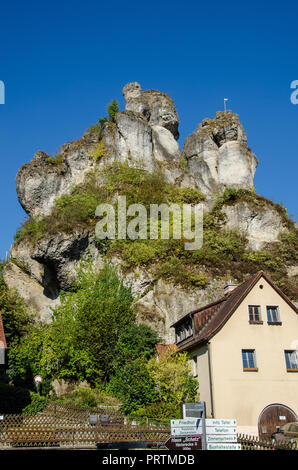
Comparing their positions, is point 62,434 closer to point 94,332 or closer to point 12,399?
point 12,399

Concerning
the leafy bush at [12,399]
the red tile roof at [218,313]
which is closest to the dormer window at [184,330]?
the red tile roof at [218,313]

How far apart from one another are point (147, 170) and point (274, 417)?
33.7m

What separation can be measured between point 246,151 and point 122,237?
2382 centimetres

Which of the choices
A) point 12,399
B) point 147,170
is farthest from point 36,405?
point 147,170

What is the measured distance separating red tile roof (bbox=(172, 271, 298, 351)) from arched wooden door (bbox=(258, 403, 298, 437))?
478 cm

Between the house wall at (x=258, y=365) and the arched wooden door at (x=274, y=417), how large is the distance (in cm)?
22

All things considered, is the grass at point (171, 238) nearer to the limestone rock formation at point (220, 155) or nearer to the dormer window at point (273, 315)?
the limestone rock formation at point (220, 155)

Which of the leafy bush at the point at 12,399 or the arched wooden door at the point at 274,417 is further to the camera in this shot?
the leafy bush at the point at 12,399

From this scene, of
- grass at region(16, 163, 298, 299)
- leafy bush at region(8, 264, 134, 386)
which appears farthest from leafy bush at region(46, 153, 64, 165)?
leafy bush at region(8, 264, 134, 386)

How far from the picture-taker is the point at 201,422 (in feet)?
33.0

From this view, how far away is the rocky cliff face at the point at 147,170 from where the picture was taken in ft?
113

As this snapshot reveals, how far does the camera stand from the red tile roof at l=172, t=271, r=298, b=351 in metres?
23.7

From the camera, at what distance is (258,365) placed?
2289 cm
